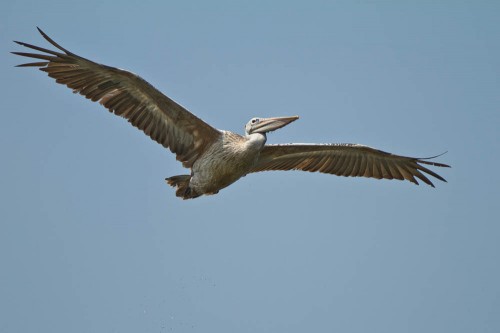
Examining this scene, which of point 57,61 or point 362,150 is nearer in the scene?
point 57,61

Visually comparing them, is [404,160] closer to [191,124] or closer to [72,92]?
[191,124]

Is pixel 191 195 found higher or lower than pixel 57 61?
lower

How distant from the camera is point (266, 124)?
13.5 m

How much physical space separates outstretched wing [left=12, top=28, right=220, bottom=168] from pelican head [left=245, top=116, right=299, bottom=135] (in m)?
0.54

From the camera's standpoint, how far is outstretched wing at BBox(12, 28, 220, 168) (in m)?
13.0

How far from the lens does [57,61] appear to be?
12.8m

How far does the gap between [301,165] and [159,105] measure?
2.94m

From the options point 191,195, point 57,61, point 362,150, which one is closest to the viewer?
point 57,61

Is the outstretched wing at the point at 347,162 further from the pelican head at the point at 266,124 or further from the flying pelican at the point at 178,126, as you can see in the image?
the pelican head at the point at 266,124

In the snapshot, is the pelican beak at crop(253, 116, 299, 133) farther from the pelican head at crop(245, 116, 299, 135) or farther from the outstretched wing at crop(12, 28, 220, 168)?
the outstretched wing at crop(12, 28, 220, 168)

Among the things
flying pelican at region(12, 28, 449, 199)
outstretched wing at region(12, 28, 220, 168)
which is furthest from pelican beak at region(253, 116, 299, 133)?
outstretched wing at region(12, 28, 220, 168)

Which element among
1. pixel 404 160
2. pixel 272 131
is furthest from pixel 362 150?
pixel 272 131

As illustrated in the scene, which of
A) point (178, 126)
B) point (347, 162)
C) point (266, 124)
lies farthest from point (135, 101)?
point (347, 162)

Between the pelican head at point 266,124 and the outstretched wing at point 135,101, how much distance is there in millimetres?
544
